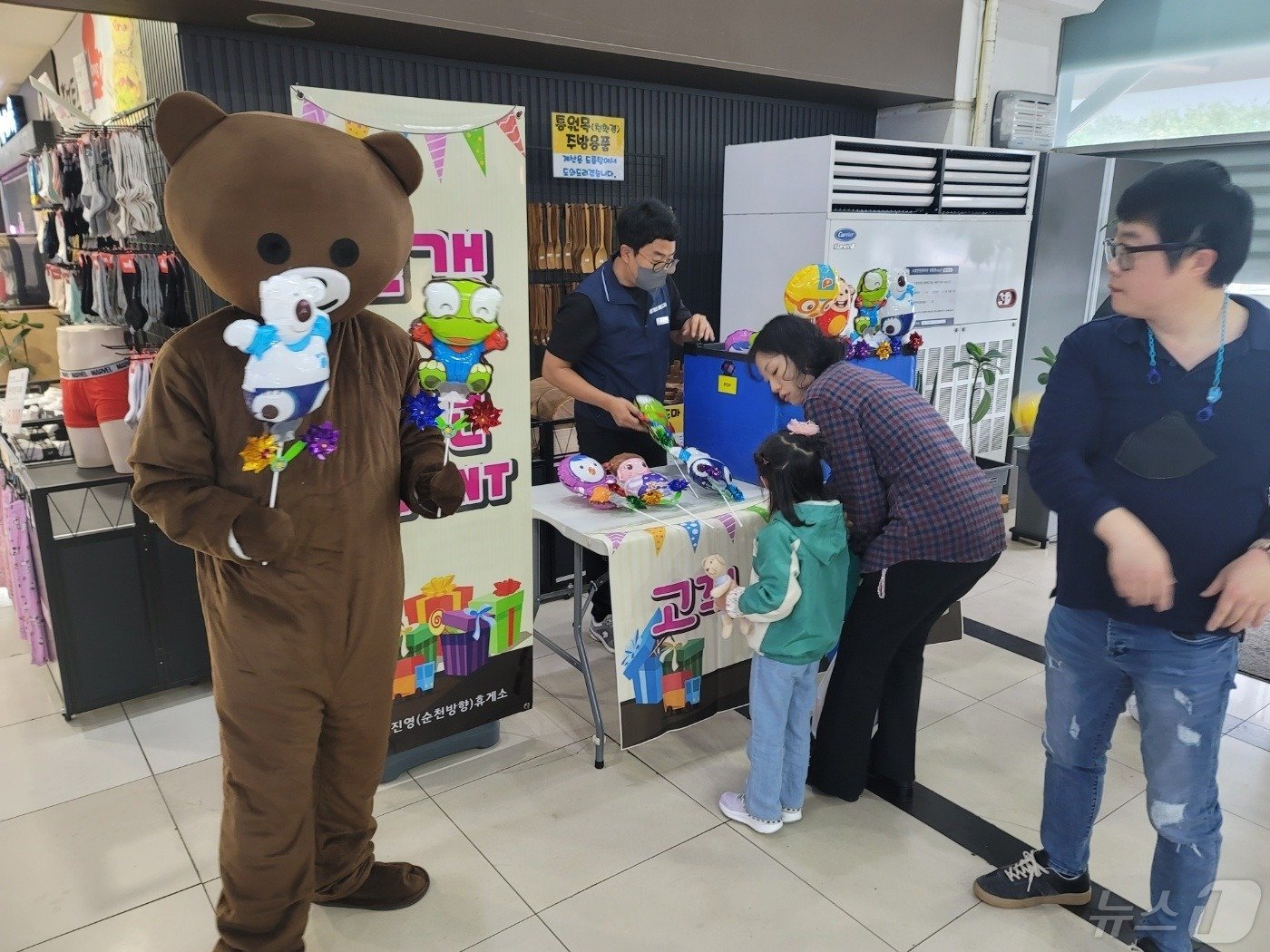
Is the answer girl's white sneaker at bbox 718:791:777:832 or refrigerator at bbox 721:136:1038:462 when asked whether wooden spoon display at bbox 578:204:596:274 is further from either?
girl's white sneaker at bbox 718:791:777:832

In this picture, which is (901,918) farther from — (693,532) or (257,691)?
(257,691)

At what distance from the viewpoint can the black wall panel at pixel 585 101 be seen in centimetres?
313

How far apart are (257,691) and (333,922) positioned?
730 mm

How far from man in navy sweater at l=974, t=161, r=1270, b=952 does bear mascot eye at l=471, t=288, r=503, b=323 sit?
4.03 feet

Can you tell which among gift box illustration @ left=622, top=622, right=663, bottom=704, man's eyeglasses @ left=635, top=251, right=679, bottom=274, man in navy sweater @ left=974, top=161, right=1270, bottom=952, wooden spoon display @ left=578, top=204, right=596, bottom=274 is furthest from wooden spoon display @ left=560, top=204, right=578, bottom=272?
man in navy sweater @ left=974, top=161, right=1270, bottom=952

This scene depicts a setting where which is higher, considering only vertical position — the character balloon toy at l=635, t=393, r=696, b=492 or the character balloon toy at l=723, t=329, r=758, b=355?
the character balloon toy at l=723, t=329, r=758, b=355

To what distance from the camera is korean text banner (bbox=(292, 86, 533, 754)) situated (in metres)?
2.13

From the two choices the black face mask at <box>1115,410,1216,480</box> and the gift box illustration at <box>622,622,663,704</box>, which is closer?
the black face mask at <box>1115,410,1216,480</box>

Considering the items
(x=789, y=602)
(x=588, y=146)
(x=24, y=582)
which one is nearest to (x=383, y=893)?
(x=789, y=602)

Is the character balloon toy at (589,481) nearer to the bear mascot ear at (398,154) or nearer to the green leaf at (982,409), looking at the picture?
the bear mascot ear at (398,154)

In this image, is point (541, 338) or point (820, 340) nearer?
point (820, 340)

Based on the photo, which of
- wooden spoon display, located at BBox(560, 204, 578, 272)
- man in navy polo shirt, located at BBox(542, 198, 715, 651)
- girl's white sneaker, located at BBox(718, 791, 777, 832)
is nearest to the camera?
girl's white sneaker, located at BBox(718, 791, 777, 832)

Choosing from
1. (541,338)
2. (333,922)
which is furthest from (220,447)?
(541,338)

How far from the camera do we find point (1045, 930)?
2.07 metres
